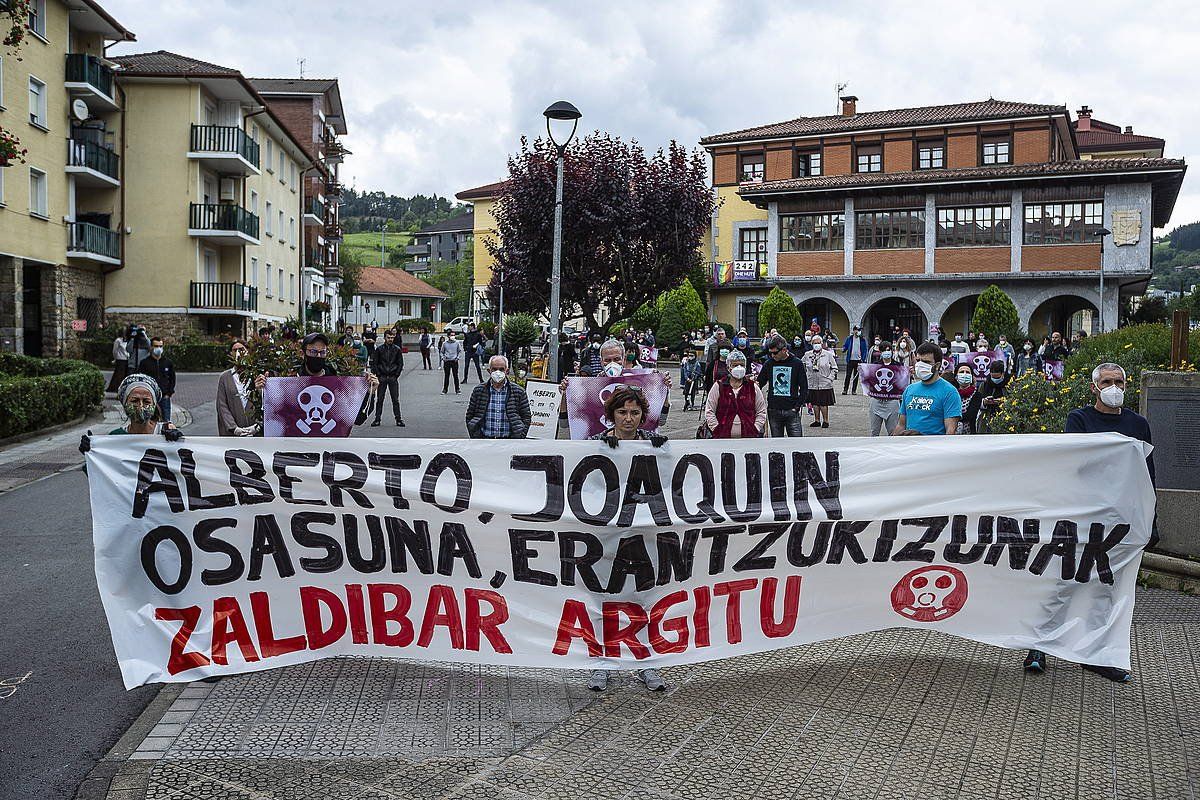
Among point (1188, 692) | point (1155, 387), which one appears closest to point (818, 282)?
point (1155, 387)

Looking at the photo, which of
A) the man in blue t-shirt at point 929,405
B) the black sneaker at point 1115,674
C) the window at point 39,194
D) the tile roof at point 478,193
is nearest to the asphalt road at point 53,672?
the black sneaker at point 1115,674

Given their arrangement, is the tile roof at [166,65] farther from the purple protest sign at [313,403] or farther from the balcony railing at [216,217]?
the purple protest sign at [313,403]

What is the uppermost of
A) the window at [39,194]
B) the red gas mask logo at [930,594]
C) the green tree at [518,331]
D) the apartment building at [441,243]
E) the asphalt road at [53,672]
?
the apartment building at [441,243]

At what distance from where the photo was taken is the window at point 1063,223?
151 ft

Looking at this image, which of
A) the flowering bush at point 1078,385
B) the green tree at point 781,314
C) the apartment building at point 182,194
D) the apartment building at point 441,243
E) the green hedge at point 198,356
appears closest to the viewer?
the flowering bush at point 1078,385

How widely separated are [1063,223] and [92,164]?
39.8 m

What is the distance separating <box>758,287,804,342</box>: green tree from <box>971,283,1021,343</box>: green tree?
764 centimetres

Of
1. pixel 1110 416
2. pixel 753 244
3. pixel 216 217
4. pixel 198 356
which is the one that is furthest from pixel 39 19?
pixel 753 244

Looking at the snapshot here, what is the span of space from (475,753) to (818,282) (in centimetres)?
4835

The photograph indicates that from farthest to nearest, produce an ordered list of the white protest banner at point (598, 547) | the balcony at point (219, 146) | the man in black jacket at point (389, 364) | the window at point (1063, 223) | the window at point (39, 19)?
the window at point (1063, 223) → the balcony at point (219, 146) → the window at point (39, 19) → the man in black jacket at point (389, 364) → the white protest banner at point (598, 547)

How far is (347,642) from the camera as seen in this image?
18.8 feet

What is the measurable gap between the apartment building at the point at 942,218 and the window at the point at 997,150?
0.24 ft

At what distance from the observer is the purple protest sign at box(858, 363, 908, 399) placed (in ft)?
47.3

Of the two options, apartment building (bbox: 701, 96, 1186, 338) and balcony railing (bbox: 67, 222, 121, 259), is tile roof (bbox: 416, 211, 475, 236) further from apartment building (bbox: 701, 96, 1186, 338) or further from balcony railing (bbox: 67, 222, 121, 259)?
balcony railing (bbox: 67, 222, 121, 259)
